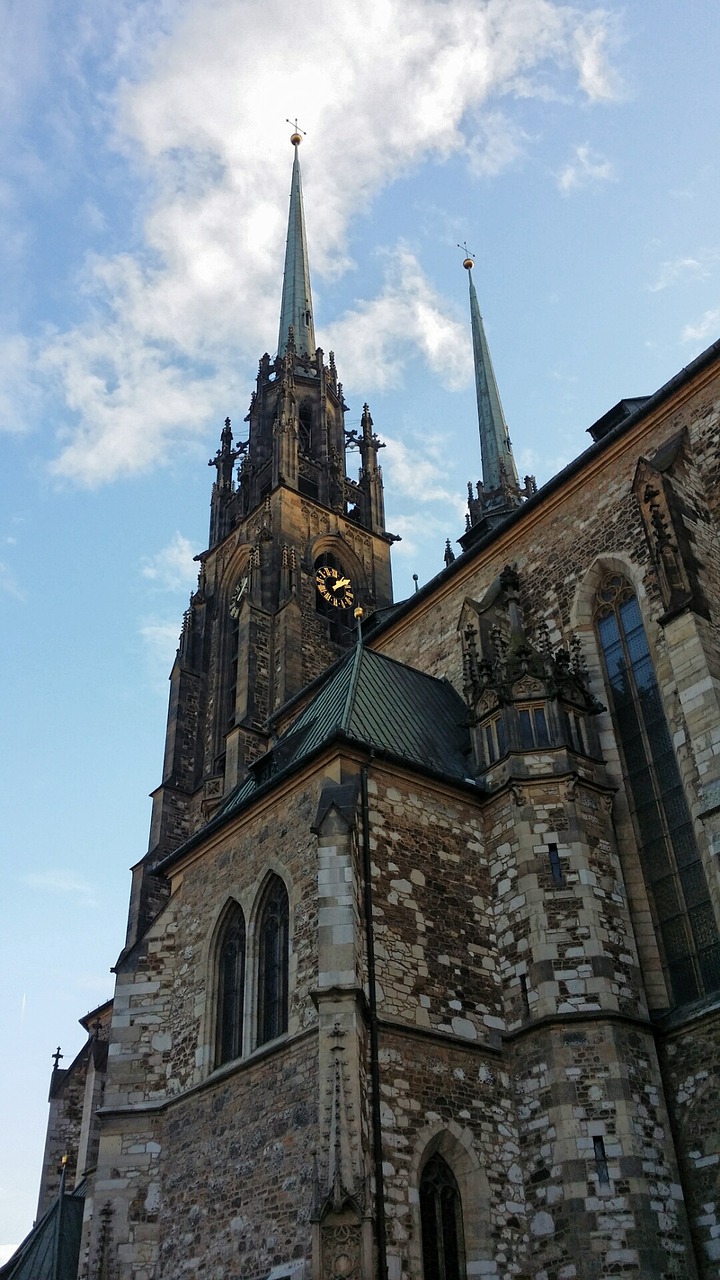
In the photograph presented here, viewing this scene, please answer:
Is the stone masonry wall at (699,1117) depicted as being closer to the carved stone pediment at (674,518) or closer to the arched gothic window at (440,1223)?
the arched gothic window at (440,1223)

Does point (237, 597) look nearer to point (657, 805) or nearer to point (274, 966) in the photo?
point (274, 966)

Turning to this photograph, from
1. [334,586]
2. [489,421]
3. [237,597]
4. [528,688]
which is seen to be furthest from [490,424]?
[528,688]

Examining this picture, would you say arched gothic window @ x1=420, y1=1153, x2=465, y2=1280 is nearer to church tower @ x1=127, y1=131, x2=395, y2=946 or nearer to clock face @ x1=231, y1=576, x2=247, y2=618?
church tower @ x1=127, y1=131, x2=395, y2=946

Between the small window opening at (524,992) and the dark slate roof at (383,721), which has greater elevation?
the dark slate roof at (383,721)

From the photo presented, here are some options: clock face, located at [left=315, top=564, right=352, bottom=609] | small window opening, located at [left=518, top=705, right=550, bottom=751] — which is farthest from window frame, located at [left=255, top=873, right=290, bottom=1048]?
clock face, located at [left=315, top=564, right=352, bottom=609]

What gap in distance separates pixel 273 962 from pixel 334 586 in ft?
72.8

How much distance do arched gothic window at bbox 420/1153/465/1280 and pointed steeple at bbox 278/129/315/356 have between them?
116ft

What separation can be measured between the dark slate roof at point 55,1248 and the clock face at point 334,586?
61.0ft

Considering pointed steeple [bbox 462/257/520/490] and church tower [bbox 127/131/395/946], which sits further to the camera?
pointed steeple [bbox 462/257/520/490]

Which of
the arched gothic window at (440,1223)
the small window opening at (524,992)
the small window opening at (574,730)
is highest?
the small window opening at (574,730)

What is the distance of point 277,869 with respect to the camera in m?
15.7

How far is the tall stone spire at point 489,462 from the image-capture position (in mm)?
37688

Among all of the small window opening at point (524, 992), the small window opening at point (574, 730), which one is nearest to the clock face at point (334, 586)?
the small window opening at point (574, 730)

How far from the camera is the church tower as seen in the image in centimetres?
3138
